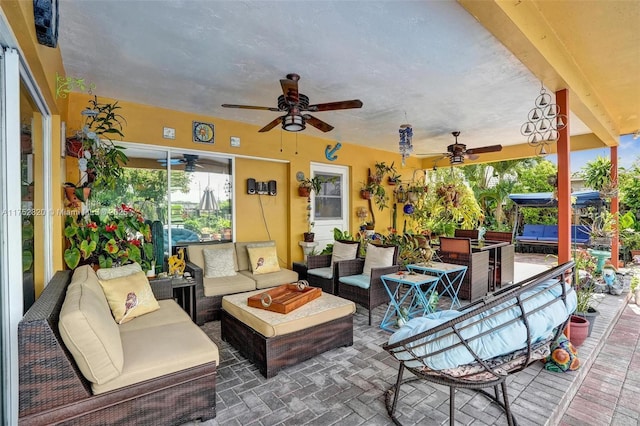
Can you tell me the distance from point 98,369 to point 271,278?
268 centimetres

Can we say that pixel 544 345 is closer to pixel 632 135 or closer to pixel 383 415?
pixel 383 415

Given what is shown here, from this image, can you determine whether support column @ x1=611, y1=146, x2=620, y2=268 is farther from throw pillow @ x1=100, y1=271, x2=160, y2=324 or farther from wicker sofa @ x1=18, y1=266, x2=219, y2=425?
throw pillow @ x1=100, y1=271, x2=160, y2=324

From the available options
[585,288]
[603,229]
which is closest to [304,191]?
[585,288]

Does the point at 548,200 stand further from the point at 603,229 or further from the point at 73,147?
the point at 73,147

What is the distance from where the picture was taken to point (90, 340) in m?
1.60

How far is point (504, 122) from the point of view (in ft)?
16.2

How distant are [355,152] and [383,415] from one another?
5.30 meters

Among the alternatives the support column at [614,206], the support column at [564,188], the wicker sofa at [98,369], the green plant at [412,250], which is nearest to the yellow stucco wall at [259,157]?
the green plant at [412,250]

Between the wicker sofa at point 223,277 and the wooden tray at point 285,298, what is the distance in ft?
3.14

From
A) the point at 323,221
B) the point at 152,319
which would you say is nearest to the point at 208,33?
the point at 152,319

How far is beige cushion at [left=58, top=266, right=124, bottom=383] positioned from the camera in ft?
5.09

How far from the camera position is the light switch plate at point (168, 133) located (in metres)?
4.20

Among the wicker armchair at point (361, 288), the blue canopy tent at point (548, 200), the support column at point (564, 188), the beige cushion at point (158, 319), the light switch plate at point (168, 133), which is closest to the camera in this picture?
the beige cushion at point (158, 319)

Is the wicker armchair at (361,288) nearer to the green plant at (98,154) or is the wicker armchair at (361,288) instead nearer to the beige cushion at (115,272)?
the beige cushion at (115,272)
